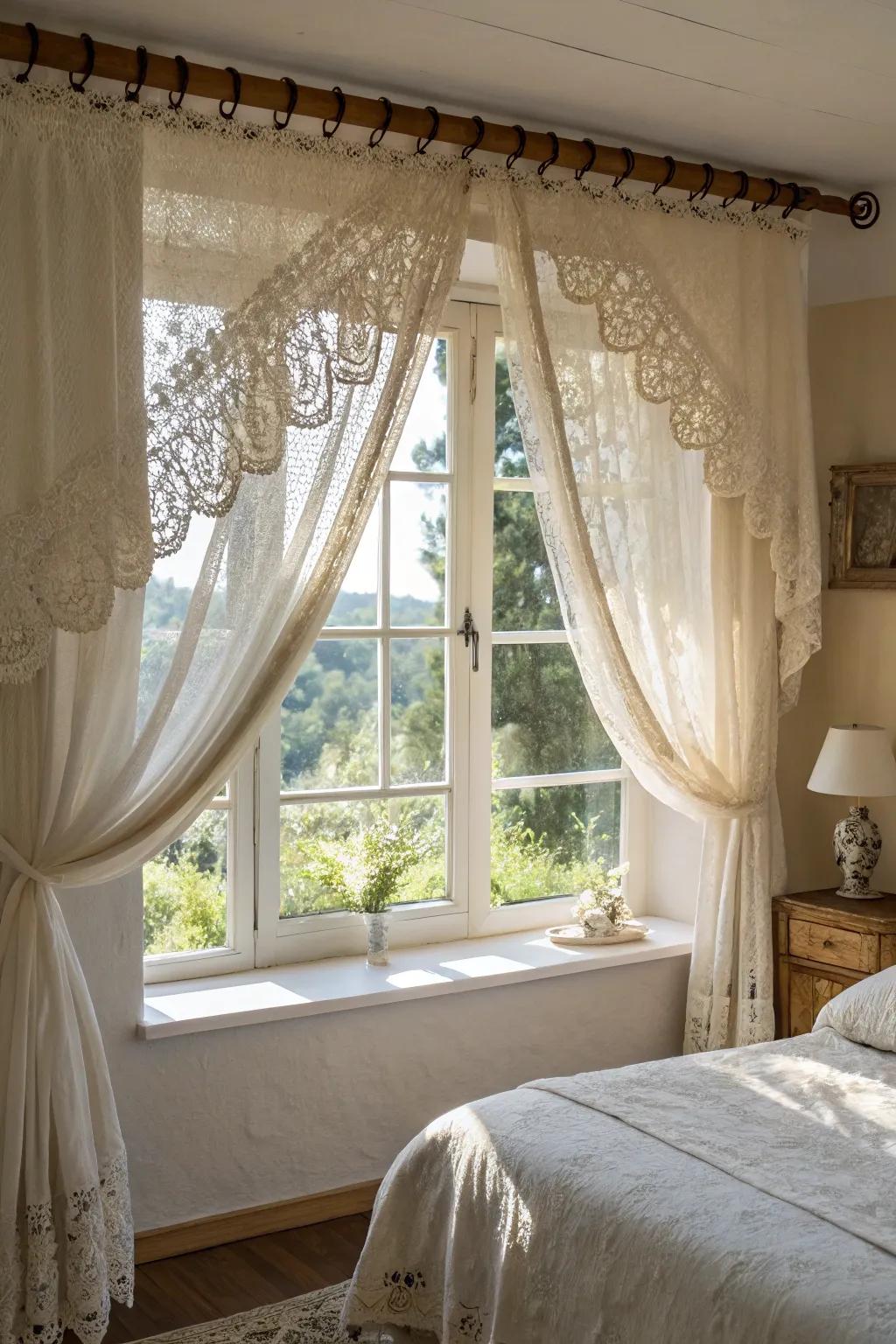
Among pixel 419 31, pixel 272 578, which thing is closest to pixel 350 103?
pixel 419 31

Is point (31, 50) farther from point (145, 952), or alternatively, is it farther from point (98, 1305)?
point (98, 1305)

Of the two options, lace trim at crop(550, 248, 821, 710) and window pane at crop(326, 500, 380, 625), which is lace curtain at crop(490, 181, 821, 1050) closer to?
lace trim at crop(550, 248, 821, 710)

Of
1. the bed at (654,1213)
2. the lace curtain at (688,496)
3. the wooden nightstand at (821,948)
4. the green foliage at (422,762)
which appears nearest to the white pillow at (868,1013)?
the bed at (654,1213)

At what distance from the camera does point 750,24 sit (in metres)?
2.78

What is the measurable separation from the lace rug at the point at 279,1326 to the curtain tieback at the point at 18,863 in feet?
3.14

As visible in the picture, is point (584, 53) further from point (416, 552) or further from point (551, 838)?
point (551, 838)

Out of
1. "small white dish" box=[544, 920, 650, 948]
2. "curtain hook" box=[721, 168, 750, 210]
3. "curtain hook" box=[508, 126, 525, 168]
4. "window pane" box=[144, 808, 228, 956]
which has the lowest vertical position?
"small white dish" box=[544, 920, 650, 948]

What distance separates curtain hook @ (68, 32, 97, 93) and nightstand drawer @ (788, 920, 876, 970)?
8.95 feet

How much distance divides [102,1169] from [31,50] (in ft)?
7.14

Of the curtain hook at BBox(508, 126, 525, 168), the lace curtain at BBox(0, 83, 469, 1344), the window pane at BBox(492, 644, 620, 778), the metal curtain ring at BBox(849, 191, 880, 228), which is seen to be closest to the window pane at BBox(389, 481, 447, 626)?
the window pane at BBox(492, 644, 620, 778)

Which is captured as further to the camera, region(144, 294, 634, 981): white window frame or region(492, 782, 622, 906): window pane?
region(492, 782, 622, 906): window pane

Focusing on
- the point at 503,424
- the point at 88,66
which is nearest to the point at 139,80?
the point at 88,66

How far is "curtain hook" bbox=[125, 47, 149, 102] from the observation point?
2707 mm

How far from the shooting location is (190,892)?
347 cm
